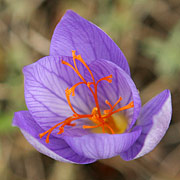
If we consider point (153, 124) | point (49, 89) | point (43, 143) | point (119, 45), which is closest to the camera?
point (153, 124)

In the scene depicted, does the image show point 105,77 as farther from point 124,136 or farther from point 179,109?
point 179,109

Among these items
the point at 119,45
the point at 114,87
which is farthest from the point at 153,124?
the point at 119,45

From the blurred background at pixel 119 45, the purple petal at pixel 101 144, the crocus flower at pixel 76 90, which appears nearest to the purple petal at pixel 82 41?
the crocus flower at pixel 76 90

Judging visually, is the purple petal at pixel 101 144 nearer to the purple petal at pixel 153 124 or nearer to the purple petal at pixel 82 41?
the purple petal at pixel 153 124

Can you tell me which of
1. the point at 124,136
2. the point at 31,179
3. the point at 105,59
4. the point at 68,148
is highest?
the point at 105,59

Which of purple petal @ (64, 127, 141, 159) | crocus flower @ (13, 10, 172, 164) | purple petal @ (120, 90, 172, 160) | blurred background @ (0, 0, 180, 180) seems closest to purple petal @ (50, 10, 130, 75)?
crocus flower @ (13, 10, 172, 164)

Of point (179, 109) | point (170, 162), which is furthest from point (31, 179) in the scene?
point (179, 109)

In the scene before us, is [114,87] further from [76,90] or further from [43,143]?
[43,143]
